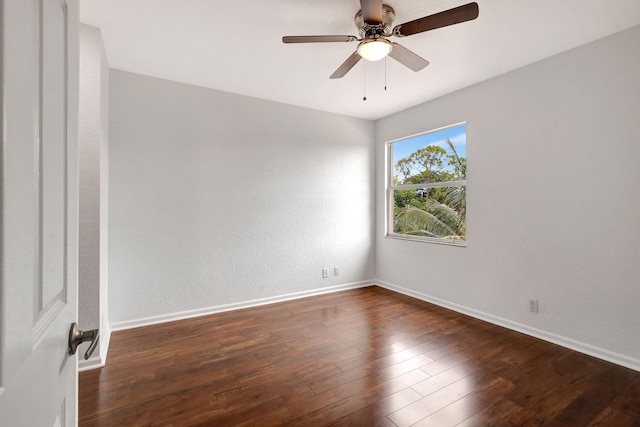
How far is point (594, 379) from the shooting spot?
6.87 ft

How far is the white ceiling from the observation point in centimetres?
201

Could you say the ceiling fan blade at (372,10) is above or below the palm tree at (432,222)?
above

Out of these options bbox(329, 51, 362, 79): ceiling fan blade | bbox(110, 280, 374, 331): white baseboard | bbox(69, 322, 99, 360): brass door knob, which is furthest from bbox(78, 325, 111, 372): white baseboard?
bbox(329, 51, 362, 79): ceiling fan blade

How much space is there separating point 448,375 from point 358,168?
2950 millimetres

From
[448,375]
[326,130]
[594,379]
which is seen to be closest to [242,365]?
[448,375]

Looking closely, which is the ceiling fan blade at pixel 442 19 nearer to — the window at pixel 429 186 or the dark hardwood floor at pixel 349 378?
the window at pixel 429 186

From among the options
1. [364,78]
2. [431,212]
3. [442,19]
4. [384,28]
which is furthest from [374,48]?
[431,212]

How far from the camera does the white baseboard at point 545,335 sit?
228cm

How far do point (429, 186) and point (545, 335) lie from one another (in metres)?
1.94

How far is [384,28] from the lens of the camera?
1.92 metres

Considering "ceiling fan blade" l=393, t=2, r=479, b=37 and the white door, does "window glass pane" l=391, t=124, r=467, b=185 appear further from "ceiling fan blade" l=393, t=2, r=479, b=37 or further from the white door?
the white door

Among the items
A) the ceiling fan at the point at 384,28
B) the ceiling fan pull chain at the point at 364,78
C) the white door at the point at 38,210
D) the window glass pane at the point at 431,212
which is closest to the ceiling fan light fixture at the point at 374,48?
the ceiling fan at the point at 384,28

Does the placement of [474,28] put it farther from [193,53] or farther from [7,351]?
[7,351]

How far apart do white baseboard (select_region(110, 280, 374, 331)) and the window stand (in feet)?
3.76
